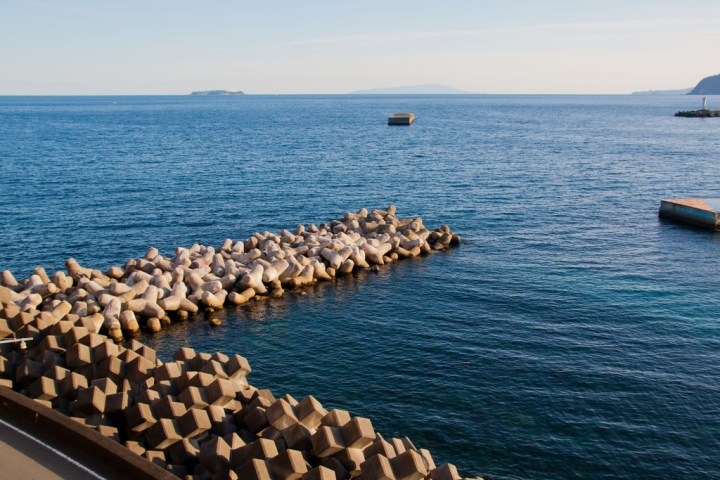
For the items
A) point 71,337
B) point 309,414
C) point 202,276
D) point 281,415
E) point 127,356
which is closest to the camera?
point 281,415

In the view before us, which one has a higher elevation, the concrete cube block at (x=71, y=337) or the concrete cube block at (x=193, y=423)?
the concrete cube block at (x=71, y=337)

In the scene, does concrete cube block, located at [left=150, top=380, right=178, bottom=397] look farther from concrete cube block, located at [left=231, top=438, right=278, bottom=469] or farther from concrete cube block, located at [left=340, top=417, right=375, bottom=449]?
concrete cube block, located at [left=340, top=417, right=375, bottom=449]

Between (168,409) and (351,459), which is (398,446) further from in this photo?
(168,409)

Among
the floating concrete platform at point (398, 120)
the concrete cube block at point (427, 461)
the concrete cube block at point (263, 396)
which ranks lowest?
the concrete cube block at point (427, 461)

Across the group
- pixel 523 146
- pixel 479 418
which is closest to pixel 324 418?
pixel 479 418

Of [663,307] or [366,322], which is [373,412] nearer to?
[366,322]

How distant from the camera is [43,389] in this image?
54.1 ft

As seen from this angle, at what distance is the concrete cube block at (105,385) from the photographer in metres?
16.5

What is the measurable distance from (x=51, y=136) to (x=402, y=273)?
10254 centimetres

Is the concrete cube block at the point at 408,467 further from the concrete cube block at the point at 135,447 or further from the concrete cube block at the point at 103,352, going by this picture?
the concrete cube block at the point at 103,352

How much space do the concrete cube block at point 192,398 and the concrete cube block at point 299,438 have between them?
275cm

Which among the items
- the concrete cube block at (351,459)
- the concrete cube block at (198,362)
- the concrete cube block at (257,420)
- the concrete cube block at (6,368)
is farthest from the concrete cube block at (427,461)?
the concrete cube block at (6,368)

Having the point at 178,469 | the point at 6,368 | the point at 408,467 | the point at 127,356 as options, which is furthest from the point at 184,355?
the point at 408,467

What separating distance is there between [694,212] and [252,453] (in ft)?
138
